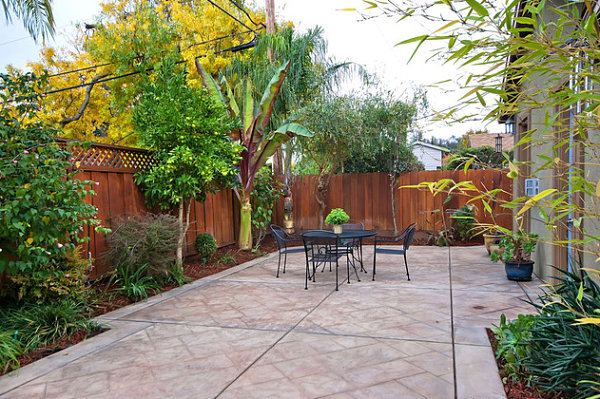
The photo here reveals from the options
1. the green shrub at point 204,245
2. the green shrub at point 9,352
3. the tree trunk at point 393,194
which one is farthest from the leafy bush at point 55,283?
the tree trunk at point 393,194

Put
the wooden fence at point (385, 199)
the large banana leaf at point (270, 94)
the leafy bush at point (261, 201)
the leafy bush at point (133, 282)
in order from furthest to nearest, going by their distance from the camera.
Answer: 1. the wooden fence at point (385, 199)
2. the leafy bush at point (261, 201)
3. the large banana leaf at point (270, 94)
4. the leafy bush at point (133, 282)

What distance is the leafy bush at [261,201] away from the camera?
31.8 ft

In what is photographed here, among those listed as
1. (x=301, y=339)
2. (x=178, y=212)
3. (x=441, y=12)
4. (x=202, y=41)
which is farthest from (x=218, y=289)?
(x=202, y=41)

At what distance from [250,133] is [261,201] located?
1740mm

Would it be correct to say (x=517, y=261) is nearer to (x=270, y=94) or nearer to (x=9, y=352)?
(x=270, y=94)

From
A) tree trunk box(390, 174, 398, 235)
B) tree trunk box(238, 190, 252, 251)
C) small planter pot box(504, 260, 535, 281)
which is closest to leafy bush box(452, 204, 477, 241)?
tree trunk box(390, 174, 398, 235)

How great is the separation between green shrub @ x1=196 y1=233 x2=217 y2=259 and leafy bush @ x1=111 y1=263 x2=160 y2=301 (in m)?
2.01

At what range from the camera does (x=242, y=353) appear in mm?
3670

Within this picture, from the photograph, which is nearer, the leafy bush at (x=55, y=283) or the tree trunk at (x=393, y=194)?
the leafy bush at (x=55, y=283)

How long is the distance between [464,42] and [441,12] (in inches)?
14.4

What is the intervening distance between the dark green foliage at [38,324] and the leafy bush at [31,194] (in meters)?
0.36

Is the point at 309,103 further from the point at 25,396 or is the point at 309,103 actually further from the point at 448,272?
the point at 25,396

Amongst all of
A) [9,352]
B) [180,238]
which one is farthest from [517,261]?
[9,352]

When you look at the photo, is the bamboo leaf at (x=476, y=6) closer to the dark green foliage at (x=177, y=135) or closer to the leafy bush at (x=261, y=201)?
the dark green foliage at (x=177, y=135)
